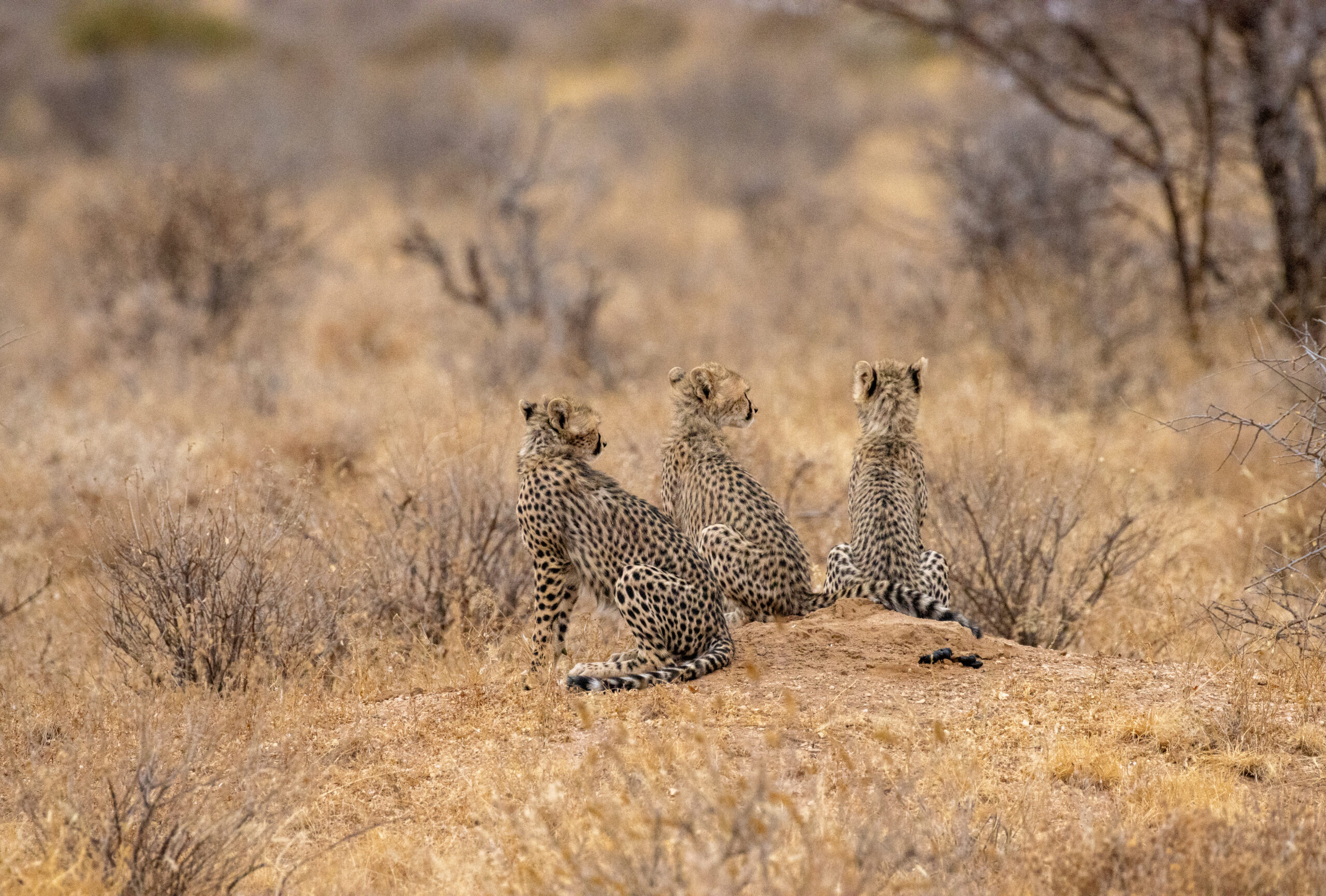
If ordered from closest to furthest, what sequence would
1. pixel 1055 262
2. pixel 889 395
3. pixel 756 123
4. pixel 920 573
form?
pixel 920 573 → pixel 889 395 → pixel 1055 262 → pixel 756 123

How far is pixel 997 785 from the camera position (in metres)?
4.15

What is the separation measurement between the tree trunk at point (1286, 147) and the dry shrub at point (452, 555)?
5.80 m

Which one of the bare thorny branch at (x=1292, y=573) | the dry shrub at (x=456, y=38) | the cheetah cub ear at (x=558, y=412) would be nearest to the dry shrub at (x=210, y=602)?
the cheetah cub ear at (x=558, y=412)

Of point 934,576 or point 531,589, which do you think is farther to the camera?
point 531,589

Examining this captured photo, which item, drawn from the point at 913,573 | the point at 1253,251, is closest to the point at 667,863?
the point at 913,573

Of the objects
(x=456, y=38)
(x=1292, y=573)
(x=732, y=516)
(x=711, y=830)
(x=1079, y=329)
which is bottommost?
(x=711, y=830)

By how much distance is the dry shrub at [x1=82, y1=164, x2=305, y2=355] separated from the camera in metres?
12.1

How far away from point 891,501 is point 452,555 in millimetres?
1864

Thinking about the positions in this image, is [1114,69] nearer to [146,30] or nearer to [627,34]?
[627,34]

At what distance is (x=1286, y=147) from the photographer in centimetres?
973

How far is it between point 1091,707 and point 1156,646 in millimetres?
1169

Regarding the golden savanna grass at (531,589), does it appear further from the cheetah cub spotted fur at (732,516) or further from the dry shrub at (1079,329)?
the cheetah cub spotted fur at (732,516)

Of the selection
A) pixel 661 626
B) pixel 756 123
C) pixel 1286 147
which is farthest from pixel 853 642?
pixel 756 123

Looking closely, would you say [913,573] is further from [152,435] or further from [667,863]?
[152,435]
